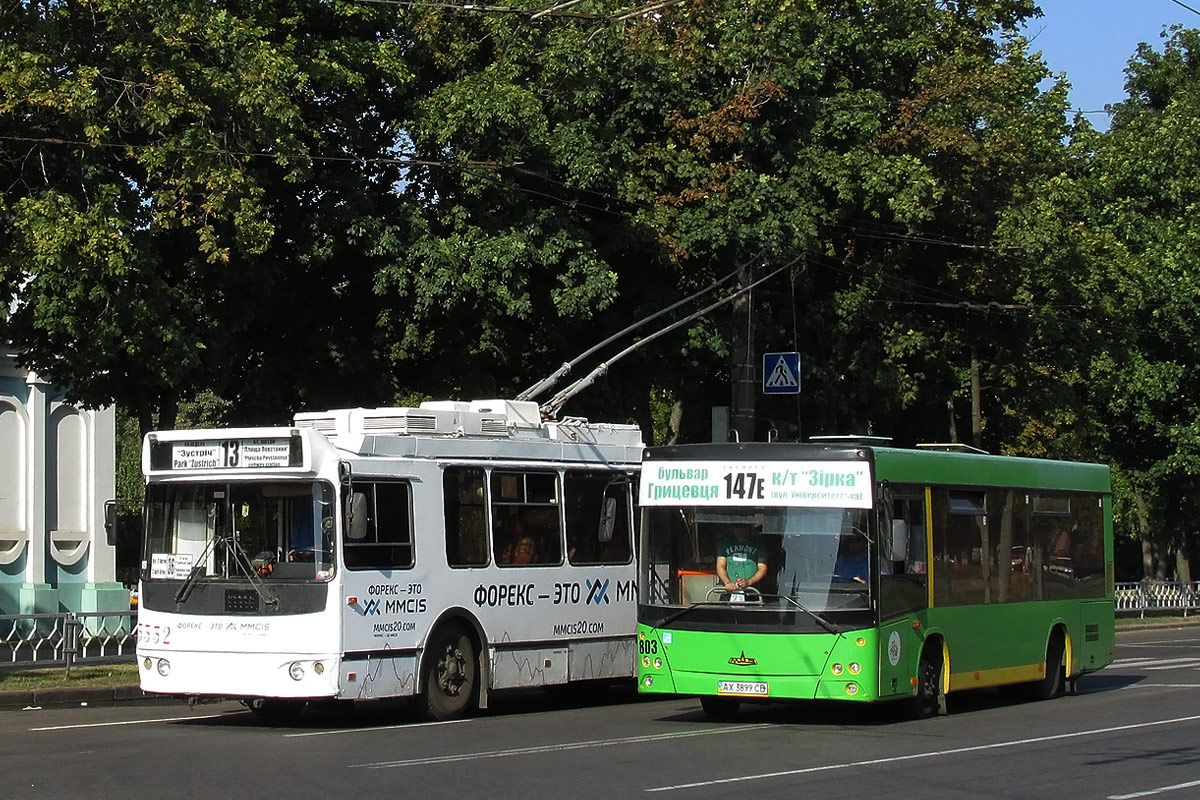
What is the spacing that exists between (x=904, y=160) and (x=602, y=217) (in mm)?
4948

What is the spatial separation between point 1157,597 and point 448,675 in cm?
3193

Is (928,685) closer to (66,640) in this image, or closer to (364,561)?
(364,561)

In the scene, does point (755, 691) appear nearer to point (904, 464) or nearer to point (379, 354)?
point (904, 464)

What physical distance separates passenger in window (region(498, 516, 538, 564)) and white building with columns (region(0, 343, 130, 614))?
619 inches

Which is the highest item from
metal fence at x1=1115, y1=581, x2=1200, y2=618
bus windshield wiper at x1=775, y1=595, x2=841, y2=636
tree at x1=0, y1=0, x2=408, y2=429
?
tree at x1=0, y1=0, x2=408, y2=429

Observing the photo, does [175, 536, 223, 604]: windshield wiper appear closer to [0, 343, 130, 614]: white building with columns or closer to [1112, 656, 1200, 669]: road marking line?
[1112, 656, 1200, 669]: road marking line

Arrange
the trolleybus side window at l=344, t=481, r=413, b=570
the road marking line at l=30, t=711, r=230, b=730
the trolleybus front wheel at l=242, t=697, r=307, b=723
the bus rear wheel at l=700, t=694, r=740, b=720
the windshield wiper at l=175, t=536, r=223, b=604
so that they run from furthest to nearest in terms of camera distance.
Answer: the trolleybus front wheel at l=242, t=697, r=307, b=723, the bus rear wheel at l=700, t=694, r=740, b=720, the road marking line at l=30, t=711, r=230, b=730, the windshield wiper at l=175, t=536, r=223, b=604, the trolleybus side window at l=344, t=481, r=413, b=570

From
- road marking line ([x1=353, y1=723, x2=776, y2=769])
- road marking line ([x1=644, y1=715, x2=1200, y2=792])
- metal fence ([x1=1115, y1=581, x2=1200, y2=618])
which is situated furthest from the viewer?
metal fence ([x1=1115, y1=581, x2=1200, y2=618])

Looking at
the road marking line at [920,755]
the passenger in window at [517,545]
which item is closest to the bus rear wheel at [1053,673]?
the road marking line at [920,755]

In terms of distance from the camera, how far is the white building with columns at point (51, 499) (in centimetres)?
3100

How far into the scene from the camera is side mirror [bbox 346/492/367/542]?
14.7 m

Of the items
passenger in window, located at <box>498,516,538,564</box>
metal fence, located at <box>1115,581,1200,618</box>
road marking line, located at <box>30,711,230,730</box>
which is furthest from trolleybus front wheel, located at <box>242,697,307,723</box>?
metal fence, located at <box>1115,581,1200,618</box>

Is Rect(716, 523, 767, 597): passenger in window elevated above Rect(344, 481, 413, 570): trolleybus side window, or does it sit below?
below

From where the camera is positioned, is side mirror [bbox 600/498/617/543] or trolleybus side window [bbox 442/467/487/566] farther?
side mirror [bbox 600/498/617/543]
